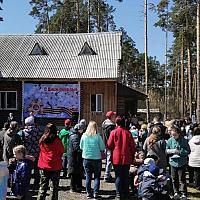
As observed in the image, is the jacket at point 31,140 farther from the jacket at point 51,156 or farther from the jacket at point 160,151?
the jacket at point 160,151

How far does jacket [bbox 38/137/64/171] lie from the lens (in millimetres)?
8922

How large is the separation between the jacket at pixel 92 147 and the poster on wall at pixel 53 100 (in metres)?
17.4

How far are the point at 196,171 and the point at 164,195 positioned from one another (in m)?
4.43

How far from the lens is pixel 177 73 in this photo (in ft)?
221

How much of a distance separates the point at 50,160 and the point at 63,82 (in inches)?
760

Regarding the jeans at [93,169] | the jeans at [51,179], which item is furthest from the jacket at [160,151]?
the jeans at [51,179]

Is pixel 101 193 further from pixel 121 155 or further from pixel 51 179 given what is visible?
pixel 51 179

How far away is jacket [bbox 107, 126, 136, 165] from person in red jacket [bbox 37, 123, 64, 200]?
142 cm

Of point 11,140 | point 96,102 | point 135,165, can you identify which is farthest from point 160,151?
point 96,102

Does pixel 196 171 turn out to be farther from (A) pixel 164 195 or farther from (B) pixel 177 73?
(B) pixel 177 73

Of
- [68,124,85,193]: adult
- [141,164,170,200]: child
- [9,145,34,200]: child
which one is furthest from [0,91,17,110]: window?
[141,164,170,200]: child

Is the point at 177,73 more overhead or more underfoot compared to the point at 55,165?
more overhead

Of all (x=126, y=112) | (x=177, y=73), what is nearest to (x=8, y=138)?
(x=126, y=112)

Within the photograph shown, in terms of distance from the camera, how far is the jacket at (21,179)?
25.2 feet
